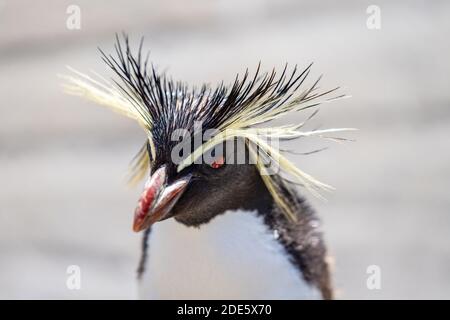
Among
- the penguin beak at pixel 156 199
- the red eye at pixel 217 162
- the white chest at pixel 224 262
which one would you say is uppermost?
the red eye at pixel 217 162

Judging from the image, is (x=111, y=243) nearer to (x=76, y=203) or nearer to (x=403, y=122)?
(x=76, y=203)

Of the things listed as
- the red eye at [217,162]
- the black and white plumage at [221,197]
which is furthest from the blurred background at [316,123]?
the red eye at [217,162]

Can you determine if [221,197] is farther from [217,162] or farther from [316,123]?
[316,123]

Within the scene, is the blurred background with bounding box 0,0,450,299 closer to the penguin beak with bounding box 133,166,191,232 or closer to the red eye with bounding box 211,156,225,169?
the red eye with bounding box 211,156,225,169

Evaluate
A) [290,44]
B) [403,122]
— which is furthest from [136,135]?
[403,122]

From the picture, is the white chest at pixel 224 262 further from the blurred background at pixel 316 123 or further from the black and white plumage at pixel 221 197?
the blurred background at pixel 316 123
